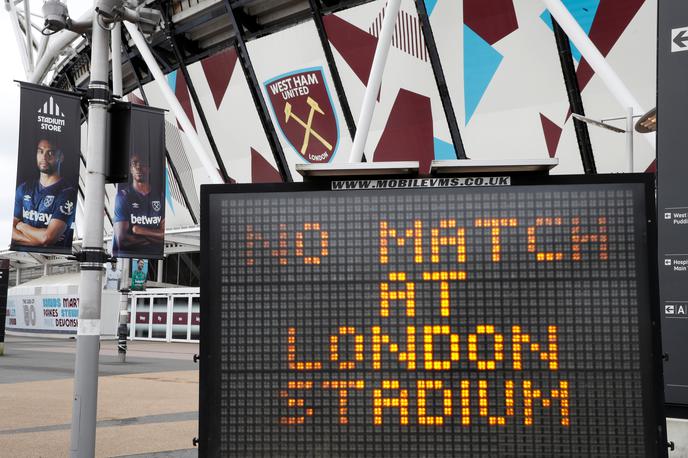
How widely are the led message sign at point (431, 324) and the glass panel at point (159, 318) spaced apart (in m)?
34.1

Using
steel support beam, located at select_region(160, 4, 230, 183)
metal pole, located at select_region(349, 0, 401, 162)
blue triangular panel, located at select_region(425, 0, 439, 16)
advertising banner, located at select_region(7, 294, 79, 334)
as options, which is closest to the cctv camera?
metal pole, located at select_region(349, 0, 401, 162)

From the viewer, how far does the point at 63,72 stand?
4238cm

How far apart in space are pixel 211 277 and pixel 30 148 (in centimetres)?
583

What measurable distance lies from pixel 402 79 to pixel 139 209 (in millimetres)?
12128

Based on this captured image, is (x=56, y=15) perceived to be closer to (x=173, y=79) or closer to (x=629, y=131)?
(x=629, y=131)

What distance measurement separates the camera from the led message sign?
12.4 ft

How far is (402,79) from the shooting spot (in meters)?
23.7

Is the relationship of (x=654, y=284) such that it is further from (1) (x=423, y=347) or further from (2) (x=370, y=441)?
→ (2) (x=370, y=441)

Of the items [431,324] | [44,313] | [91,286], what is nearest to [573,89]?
[91,286]

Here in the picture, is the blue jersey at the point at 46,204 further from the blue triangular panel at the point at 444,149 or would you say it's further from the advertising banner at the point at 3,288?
the advertising banner at the point at 3,288

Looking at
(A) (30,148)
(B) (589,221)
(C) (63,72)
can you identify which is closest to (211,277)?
(B) (589,221)

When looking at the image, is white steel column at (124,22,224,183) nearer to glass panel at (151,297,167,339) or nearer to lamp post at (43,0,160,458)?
glass panel at (151,297,167,339)

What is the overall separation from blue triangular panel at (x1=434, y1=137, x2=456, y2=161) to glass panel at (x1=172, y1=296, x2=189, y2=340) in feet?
56.4

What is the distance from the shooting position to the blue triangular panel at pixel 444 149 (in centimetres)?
2309
